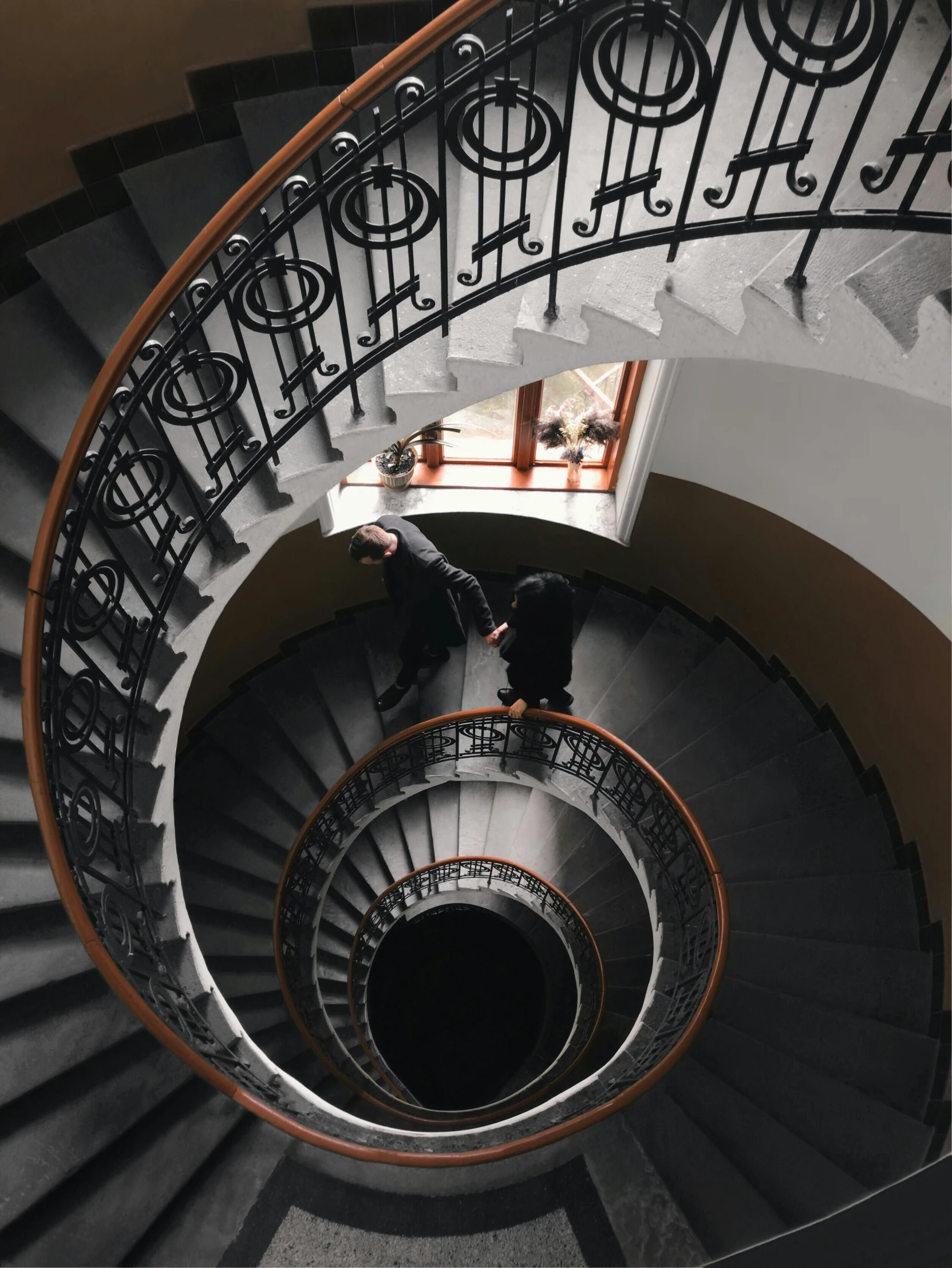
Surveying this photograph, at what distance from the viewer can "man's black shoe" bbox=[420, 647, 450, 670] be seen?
21.5ft

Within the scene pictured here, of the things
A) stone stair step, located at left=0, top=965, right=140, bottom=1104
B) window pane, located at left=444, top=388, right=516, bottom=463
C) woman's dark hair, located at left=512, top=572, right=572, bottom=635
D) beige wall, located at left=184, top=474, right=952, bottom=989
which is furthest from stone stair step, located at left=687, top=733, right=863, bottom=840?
stone stair step, located at left=0, top=965, right=140, bottom=1104

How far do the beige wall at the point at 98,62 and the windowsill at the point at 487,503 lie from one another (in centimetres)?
311

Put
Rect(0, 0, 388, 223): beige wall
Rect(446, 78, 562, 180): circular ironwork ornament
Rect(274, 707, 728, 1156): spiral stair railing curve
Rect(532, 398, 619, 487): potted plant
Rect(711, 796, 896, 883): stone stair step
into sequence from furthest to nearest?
Rect(532, 398, 619, 487): potted plant → Rect(711, 796, 896, 883): stone stair step → Rect(274, 707, 728, 1156): spiral stair railing curve → Rect(0, 0, 388, 223): beige wall → Rect(446, 78, 562, 180): circular ironwork ornament

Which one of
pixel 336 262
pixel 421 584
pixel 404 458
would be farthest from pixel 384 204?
pixel 404 458

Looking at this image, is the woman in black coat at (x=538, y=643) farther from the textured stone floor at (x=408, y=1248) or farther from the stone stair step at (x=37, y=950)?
the textured stone floor at (x=408, y=1248)

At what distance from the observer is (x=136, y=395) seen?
352 cm

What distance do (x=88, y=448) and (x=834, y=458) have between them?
4.69 metres

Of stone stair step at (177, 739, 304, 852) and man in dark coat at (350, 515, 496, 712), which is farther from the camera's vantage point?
stone stair step at (177, 739, 304, 852)

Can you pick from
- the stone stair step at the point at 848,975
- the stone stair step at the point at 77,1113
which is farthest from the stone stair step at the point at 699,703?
the stone stair step at the point at 77,1113

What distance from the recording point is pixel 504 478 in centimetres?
741

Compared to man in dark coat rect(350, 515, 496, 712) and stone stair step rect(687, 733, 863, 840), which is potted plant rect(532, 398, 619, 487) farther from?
stone stair step rect(687, 733, 863, 840)

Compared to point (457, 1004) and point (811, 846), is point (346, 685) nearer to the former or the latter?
point (811, 846)

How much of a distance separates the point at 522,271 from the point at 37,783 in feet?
10.0

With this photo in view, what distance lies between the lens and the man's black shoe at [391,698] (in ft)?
22.7
